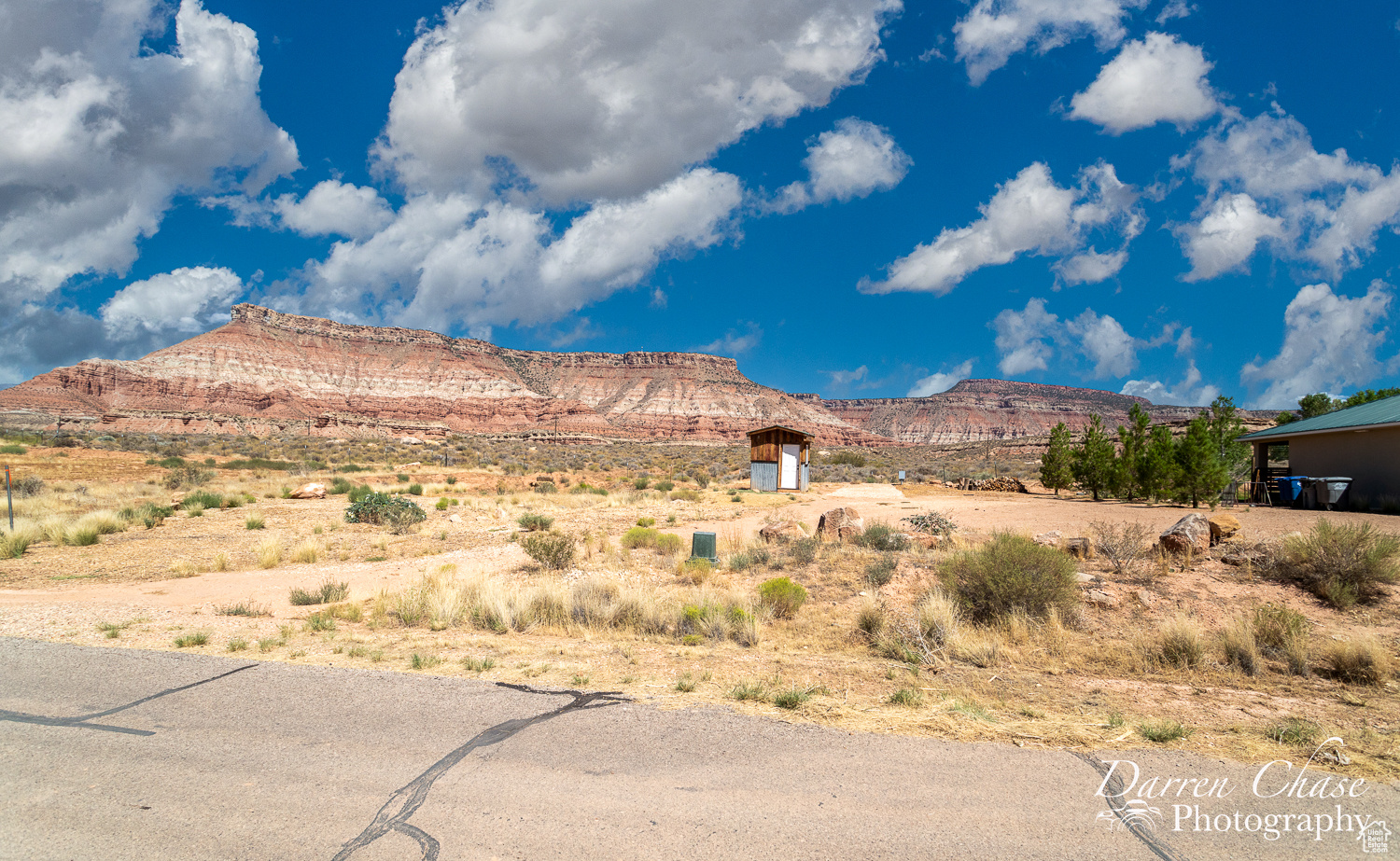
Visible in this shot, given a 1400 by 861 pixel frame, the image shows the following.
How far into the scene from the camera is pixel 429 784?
3934mm

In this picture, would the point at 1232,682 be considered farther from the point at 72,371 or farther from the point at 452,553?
the point at 72,371

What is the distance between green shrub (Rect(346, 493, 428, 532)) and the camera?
1814 cm

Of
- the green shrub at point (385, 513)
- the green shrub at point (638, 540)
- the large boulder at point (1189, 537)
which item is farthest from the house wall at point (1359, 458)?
the green shrub at point (385, 513)

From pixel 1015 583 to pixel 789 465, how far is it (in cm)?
2429

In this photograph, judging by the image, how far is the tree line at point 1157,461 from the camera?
2178cm

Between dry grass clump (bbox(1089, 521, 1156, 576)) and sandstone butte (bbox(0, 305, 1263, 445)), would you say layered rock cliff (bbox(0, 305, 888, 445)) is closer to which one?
sandstone butte (bbox(0, 305, 1263, 445))

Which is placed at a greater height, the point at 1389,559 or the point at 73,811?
the point at 1389,559

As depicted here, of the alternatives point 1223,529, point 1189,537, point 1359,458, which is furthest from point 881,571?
point 1359,458

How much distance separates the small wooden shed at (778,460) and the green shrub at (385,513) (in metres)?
17.4

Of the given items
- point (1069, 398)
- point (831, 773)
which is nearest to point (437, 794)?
point (831, 773)

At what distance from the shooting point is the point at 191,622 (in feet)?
27.2

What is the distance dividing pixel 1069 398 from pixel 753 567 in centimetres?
17142

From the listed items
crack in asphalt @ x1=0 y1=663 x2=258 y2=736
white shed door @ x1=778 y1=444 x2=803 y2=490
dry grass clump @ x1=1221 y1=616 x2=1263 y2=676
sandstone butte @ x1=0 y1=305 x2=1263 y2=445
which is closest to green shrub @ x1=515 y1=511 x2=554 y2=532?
crack in asphalt @ x1=0 y1=663 x2=258 y2=736

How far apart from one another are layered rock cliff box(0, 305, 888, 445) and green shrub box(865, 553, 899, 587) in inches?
3065
